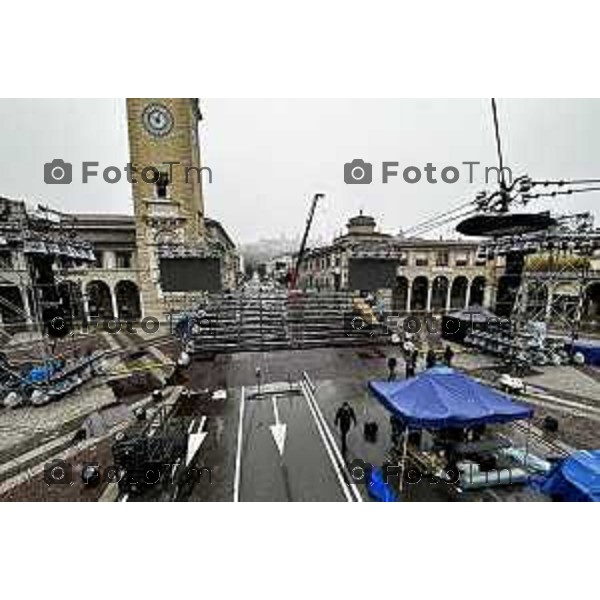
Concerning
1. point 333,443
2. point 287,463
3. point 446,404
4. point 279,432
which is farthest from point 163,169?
point 446,404

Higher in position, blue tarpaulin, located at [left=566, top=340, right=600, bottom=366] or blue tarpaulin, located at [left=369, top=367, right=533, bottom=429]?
blue tarpaulin, located at [left=369, top=367, right=533, bottom=429]

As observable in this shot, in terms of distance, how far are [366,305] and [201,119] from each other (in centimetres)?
3192

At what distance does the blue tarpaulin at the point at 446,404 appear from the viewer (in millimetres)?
8359

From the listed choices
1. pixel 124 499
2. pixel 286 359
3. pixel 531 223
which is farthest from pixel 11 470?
pixel 531 223

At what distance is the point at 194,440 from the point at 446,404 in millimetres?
8244

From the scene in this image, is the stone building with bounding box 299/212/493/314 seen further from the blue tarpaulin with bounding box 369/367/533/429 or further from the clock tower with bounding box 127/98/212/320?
the blue tarpaulin with bounding box 369/367/533/429

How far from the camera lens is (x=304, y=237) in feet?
172

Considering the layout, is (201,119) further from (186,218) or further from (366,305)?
(366,305)

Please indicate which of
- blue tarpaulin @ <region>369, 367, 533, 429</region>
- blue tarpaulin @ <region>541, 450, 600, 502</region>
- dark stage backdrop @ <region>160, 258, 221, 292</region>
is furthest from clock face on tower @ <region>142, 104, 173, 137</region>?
blue tarpaulin @ <region>541, 450, 600, 502</region>

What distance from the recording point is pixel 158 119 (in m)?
32.0

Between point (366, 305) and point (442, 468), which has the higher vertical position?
point (366, 305)

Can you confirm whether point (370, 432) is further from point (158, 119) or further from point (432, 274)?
point (432, 274)

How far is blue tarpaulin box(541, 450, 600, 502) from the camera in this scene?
270 inches

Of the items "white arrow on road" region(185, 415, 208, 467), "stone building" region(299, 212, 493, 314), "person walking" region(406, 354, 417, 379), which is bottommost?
"white arrow on road" region(185, 415, 208, 467)
